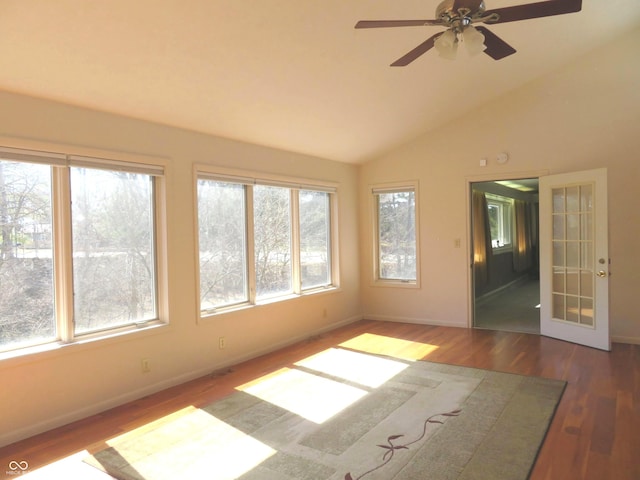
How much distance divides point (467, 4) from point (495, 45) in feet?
2.12

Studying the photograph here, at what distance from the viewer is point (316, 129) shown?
4.92m

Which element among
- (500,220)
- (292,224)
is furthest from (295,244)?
(500,220)

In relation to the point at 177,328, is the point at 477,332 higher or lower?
lower

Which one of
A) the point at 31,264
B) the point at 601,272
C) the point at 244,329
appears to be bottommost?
the point at 244,329

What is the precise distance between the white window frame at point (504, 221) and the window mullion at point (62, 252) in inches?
305

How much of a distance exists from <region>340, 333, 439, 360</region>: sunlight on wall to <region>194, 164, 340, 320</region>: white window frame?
0.90 meters

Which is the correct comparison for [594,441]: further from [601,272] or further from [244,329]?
[244,329]

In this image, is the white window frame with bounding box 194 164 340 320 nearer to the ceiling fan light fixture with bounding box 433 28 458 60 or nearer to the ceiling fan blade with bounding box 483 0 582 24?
the ceiling fan light fixture with bounding box 433 28 458 60

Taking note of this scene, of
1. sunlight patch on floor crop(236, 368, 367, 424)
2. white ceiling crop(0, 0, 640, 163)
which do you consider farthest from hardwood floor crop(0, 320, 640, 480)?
white ceiling crop(0, 0, 640, 163)

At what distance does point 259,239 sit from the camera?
4.96 m

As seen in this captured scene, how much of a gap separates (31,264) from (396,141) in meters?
4.64

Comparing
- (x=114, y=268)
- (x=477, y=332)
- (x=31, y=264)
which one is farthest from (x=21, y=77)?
(x=477, y=332)

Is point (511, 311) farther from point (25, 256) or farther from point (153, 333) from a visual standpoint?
point (25, 256)

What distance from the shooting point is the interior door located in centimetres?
461
